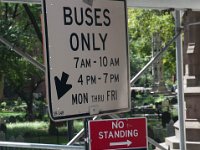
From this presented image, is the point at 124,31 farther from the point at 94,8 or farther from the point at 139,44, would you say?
the point at 139,44

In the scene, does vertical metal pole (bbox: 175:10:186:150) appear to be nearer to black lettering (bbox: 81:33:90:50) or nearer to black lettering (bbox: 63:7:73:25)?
black lettering (bbox: 81:33:90:50)

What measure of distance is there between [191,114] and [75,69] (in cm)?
691

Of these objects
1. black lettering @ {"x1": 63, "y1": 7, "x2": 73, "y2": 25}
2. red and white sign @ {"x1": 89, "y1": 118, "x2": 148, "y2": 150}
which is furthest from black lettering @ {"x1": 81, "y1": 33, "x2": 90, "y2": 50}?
red and white sign @ {"x1": 89, "y1": 118, "x2": 148, "y2": 150}

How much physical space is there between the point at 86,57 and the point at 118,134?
0.51 meters

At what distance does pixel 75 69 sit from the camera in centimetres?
265

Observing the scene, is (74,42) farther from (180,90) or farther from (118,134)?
(180,90)

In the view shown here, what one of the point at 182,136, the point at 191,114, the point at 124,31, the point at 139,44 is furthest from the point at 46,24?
the point at 139,44

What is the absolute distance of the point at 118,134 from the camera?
9.44 ft

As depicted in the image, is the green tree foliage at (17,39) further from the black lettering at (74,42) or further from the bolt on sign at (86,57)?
the black lettering at (74,42)

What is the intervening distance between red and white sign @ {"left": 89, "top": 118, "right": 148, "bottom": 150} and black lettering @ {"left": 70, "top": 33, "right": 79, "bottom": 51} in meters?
0.45

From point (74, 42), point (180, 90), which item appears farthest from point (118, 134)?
point (180, 90)

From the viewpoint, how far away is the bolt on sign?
2520mm

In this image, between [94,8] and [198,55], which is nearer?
[94,8]

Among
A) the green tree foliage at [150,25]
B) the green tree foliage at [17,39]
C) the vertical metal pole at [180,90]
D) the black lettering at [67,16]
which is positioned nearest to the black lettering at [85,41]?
the black lettering at [67,16]
